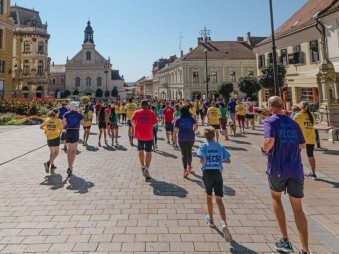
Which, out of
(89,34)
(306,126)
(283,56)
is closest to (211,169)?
(306,126)

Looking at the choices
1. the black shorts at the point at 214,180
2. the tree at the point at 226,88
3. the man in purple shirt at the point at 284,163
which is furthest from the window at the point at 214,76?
the man in purple shirt at the point at 284,163

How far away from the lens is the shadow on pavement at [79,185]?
6.33 meters

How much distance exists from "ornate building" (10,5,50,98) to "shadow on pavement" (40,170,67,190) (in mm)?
52014

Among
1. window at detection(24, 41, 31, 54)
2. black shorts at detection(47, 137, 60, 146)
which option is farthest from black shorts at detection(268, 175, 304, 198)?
window at detection(24, 41, 31, 54)

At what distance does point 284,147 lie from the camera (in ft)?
12.1

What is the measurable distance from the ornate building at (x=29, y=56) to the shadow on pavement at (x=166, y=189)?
5419 centimetres

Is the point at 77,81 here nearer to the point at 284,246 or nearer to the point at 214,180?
the point at 214,180

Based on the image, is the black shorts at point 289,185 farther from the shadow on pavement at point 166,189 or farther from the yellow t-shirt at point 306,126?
the yellow t-shirt at point 306,126

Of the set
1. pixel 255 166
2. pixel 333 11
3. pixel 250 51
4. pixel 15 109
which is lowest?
pixel 255 166

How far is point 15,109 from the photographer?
24938mm

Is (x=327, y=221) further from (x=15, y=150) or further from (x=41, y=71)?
(x=41, y=71)

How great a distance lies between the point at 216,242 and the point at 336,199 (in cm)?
315

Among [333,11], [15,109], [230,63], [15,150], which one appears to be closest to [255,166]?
[15,150]

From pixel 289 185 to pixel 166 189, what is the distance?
322 cm
